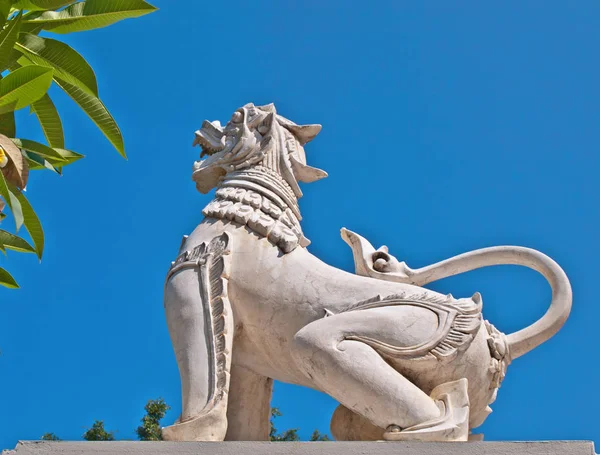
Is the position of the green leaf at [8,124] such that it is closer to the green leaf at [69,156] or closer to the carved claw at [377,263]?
the green leaf at [69,156]

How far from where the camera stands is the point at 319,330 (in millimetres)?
7324

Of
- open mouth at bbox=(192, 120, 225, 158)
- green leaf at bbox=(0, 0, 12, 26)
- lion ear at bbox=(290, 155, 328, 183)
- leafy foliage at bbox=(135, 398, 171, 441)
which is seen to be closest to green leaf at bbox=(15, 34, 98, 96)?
green leaf at bbox=(0, 0, 12, 26)

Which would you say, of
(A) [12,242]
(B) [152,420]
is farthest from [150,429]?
(A) [12,242]

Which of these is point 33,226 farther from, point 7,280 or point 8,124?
point 8,124

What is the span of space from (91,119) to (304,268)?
82.0 inches

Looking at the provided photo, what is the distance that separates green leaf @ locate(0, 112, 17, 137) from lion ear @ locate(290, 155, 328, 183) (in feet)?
7.03

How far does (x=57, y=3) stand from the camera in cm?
810

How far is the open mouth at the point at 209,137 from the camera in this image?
8.58 m

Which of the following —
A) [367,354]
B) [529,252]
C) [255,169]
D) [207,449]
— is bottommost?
[207,449]

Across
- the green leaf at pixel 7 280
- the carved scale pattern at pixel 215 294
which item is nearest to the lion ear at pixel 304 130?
the carved scale pattern at pixel 215 294

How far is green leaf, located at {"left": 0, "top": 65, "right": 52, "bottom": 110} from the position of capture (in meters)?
7.50

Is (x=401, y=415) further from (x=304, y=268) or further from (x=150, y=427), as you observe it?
(x=150, y=427)

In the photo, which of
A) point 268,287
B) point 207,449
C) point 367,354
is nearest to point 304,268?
point 268,287

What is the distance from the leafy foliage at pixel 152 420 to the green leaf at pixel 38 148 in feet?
21.6
